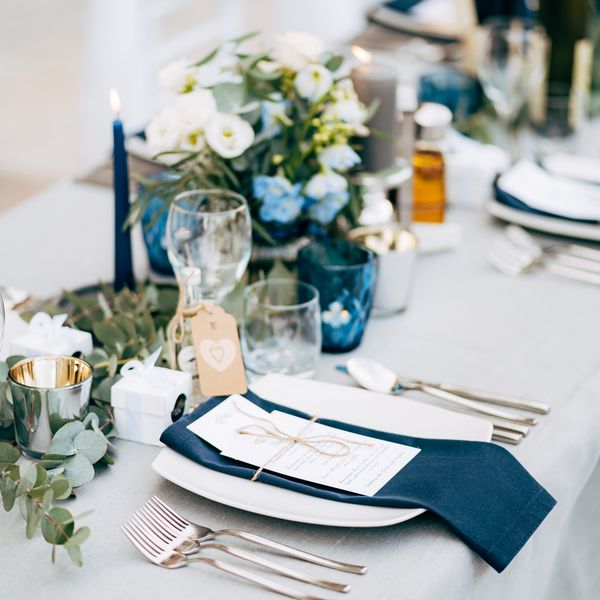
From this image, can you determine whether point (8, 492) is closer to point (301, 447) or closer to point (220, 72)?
point (301, 447)

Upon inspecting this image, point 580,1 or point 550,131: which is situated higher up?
point 580,1

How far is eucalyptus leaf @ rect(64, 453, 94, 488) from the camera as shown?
880mm

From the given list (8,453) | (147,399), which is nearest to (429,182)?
(147,399)

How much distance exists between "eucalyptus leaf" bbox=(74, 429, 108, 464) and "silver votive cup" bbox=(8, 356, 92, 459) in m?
0.03

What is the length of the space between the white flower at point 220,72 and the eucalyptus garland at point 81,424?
0.88ft

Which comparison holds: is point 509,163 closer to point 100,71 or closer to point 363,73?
point 363,73

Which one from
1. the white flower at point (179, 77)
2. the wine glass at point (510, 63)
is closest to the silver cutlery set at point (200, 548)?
the white flower at point (179, 77)

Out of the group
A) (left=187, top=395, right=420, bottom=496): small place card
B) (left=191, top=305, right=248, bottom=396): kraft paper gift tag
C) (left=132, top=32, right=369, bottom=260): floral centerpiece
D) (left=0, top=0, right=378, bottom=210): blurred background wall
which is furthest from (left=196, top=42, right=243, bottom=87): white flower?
(left=0, top=0, right=378, bottom=210): blurred background wall

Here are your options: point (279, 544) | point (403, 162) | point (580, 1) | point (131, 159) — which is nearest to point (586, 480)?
point (279, 544)

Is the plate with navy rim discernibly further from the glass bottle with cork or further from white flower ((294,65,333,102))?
the glass bottle with cork

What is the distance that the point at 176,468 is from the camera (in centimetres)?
88

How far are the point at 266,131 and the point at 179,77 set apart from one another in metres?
0.13

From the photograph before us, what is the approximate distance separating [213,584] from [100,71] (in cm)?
255

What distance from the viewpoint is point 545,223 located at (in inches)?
60.4
